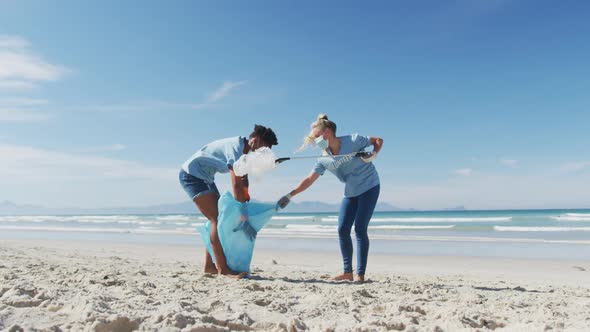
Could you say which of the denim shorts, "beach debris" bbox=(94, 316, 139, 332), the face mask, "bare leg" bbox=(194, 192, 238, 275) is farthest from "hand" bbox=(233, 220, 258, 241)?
"beach debris" bbox=(94, 316, 139, 332)

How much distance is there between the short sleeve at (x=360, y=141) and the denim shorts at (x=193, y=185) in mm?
1596

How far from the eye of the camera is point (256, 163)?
14.7 feet

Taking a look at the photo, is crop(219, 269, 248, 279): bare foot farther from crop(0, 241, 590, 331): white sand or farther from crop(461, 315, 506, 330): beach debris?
crop(461, 315, 506, 330): beach debris

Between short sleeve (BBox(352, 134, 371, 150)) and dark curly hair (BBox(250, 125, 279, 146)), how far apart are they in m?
0.80

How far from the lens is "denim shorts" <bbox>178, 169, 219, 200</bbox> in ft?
15.8

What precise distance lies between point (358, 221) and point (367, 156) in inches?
26.0

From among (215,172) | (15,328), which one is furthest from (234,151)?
(15,328)

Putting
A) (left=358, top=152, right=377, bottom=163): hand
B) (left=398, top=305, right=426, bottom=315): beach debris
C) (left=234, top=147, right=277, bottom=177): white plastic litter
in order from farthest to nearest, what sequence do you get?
(left=358, top=152, right=377, bottom=163): hand → (left=234, top=147, right=277, bottom=177): white plastic litter → (left=398, top=305, right=426, bottom=315): beach debris

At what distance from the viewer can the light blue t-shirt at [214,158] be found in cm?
453

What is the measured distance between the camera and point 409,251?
33.3 feet

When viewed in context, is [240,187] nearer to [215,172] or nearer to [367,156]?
[215,172]

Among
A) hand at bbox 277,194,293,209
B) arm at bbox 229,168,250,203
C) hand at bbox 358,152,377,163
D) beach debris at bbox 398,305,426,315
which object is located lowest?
beach debris at bbox 398,305,426,315

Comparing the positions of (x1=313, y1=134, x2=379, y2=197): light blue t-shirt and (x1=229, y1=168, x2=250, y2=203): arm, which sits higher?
(x1=313, y1=134, x2=379, y2=197): light blue t-shirt

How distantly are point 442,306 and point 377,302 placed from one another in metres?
0.47
